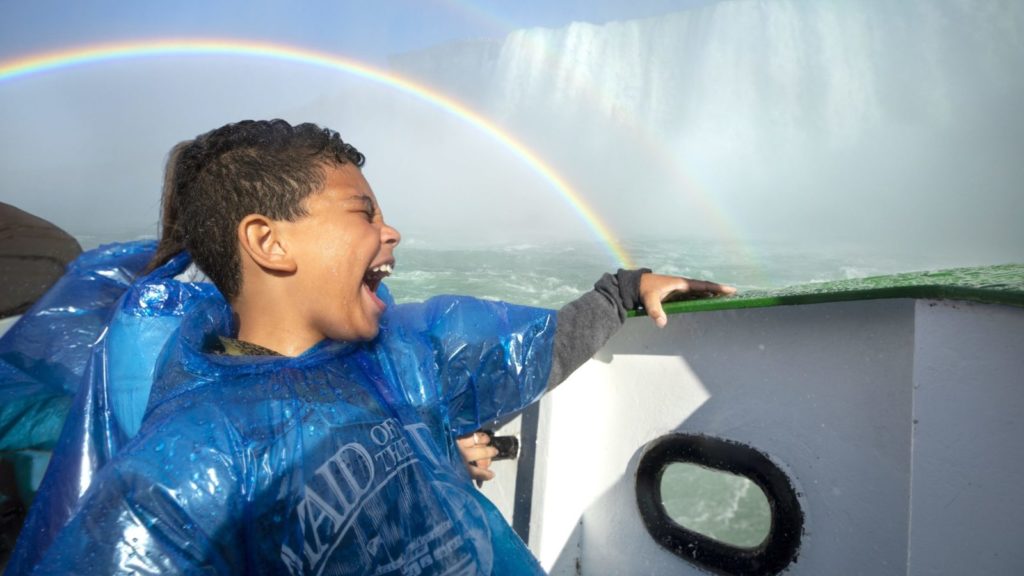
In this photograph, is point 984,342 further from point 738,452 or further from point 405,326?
point 405,326

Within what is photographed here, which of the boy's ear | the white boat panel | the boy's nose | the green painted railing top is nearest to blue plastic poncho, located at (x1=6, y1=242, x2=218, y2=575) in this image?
the boy's ear

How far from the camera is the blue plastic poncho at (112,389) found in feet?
3.73

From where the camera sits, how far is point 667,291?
60.4 inches

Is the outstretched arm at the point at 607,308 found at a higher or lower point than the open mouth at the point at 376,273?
lower

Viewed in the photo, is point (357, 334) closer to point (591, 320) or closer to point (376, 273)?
point (376, 273)

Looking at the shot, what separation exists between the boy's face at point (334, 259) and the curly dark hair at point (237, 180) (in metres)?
0.03

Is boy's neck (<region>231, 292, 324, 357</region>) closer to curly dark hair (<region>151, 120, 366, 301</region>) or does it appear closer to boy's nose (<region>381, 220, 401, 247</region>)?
curly dark hair (<region>151, 120, 366, 301</region>)

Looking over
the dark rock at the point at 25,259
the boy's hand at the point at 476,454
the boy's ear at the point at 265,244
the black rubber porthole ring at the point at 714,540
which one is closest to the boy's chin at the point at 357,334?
the boy's ear at the point at 265,244

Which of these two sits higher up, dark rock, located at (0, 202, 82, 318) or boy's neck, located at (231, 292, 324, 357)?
dark rock, located at (0, 202, 82, 318)

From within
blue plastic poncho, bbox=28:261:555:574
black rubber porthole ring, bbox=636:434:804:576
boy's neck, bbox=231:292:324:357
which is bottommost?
black rubber porthole ring, bbox=636:434:804:576

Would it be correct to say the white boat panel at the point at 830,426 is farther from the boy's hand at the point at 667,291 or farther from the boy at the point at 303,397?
the boy at the point at 303,397

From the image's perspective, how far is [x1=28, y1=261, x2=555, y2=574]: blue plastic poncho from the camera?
67 cm

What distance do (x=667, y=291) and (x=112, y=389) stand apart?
144 centimetres

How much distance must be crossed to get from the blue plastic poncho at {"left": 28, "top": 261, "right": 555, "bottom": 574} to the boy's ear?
0.17 m
